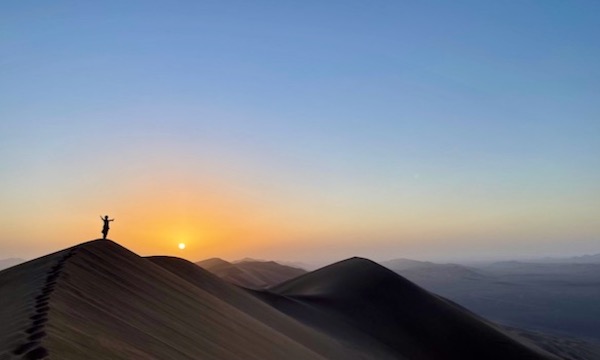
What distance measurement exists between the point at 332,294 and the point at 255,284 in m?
51.1

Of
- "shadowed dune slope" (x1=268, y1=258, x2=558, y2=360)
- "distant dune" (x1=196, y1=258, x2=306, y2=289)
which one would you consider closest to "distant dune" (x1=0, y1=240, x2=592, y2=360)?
"shadowed dune slope" (x1=268, y1=258, x2=558, y2=360)

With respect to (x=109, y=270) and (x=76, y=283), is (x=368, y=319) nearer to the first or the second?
(x=109, y=270)

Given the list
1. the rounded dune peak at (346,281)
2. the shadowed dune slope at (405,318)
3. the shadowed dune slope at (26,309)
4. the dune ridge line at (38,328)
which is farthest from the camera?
the rounded dune peak at (346,281)

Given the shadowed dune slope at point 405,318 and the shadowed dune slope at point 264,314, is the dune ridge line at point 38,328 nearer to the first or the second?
the shadowed dune slope at point 264,314

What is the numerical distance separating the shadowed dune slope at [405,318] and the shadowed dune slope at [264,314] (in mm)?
5301

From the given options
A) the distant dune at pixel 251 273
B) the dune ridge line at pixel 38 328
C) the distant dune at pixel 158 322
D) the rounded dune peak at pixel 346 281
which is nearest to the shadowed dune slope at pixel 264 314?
the distant dune at pixel 158 322

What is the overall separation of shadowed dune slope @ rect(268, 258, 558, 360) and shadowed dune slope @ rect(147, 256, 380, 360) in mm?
5301

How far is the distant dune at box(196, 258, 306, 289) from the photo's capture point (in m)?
83.8

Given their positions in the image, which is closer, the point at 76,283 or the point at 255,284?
the point at 76,283

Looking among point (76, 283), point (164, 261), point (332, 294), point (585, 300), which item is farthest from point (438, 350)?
point (585, 300)

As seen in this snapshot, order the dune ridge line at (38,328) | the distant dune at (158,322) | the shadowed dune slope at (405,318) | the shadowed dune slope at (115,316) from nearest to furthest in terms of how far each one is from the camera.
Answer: the dune ridge line at (38,328)
the shadowed dune slope at (115,316)
the distant dune at (158,322)
the shadowed dune slope at (405,318)

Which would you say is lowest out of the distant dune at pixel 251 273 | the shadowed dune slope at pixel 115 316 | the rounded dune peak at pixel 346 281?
the distant dune at pixel 251 273

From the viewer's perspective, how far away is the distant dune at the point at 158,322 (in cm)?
567

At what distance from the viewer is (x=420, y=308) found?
3362 centimetres
